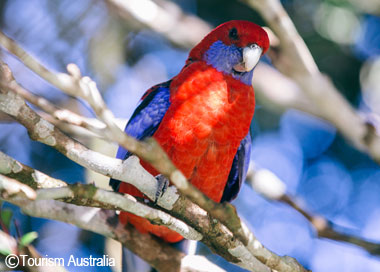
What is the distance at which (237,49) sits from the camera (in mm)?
3301

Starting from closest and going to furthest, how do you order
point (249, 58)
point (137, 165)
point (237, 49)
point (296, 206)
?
point (137, 165) → point (249, 58) → point (237, 49) → point (296, 206)

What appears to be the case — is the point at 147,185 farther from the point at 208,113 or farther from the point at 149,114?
the point at 149,114

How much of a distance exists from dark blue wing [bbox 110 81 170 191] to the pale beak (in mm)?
539

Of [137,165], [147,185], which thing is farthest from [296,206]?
[137,165]

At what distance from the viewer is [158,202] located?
249 centimetres

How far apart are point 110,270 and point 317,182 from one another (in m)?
2.69

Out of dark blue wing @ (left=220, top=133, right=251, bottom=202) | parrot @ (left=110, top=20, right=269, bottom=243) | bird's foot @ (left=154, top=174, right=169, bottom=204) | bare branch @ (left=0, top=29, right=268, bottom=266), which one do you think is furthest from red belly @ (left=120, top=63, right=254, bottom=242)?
bare branch @ (left=0, top=29, right=268, bottom=266)

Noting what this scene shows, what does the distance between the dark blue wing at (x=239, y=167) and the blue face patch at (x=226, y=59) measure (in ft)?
1.63

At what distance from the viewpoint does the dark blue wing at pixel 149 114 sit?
10.4 ft

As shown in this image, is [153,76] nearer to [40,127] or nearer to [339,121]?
[339,121]

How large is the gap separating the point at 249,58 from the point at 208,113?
1.81ft

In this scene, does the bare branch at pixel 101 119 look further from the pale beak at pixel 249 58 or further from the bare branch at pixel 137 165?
the pale beak at pixel 249 58

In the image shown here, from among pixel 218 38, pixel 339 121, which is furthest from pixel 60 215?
A: pixel 339 121

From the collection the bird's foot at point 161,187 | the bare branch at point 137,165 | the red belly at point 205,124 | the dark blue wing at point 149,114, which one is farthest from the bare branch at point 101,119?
the dark blue wing at point 149,114
